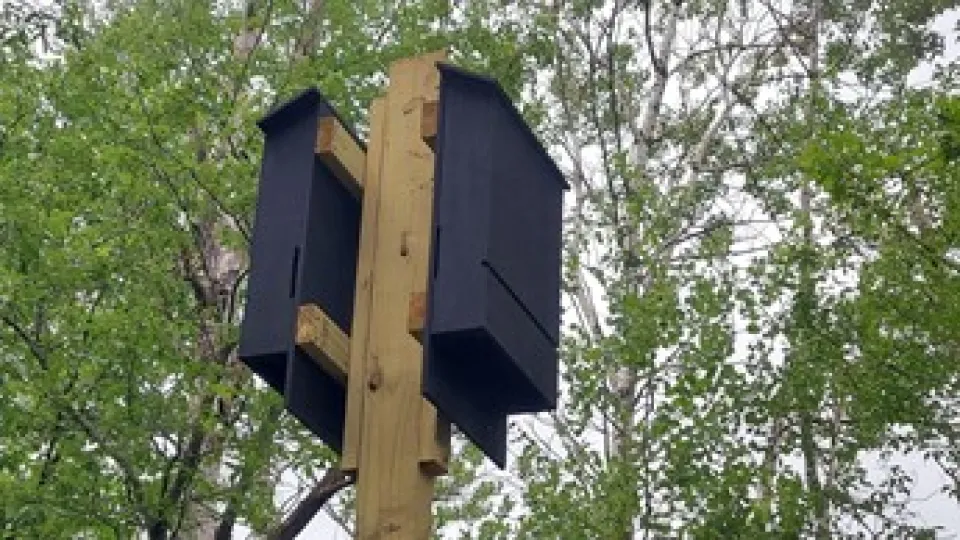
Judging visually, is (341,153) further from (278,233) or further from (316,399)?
(316,399)

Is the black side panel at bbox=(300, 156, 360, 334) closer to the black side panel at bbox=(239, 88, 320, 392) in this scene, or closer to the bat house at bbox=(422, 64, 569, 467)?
the black side panel at bbox=(239, 88, 320, 392)

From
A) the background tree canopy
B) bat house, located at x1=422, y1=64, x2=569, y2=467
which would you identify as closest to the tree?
the background tree canopy

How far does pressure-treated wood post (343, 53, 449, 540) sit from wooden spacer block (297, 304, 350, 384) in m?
0.03

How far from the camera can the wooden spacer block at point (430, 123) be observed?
3332 mm

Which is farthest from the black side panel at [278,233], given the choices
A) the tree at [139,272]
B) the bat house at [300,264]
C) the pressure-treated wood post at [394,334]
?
the tree at [139,272]

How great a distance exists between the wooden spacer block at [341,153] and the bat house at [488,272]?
21 centimetres

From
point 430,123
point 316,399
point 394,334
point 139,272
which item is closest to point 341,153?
point 430,123

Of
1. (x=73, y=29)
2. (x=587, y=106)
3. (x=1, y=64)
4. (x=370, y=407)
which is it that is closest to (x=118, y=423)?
(x=73, y=29)

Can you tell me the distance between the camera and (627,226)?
1226 centimetres

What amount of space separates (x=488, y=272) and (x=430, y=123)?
51cm

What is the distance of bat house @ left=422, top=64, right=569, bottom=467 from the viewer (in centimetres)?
296

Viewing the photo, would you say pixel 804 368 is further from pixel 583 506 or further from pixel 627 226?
pixel 627 226

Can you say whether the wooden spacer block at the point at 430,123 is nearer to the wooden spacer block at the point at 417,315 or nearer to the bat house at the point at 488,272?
the bat house at the point at 488,272

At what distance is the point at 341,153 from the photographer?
3330 mm
